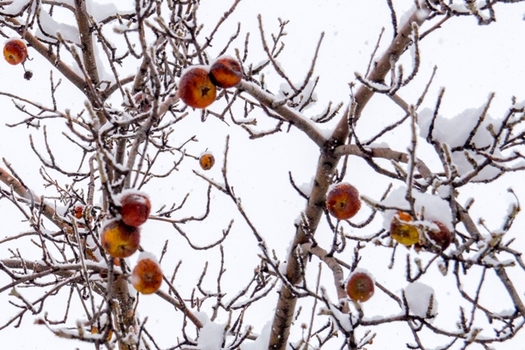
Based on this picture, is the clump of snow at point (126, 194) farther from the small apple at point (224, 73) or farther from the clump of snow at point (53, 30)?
the clump of snow at point (53, 30)

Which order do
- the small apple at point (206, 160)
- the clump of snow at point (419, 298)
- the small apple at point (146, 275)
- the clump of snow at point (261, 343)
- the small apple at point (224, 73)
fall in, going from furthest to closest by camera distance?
1. the small apple at point (206, 160)
2. the clump of snow at point (261, 343)
3. the small apple at point (224, 73)
4. the small apple at point (146, 275)
5. the clump of snow at point (419, 298)

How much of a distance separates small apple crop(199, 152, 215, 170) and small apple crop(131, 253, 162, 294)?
277 cm

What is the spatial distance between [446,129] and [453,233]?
20.2 inches

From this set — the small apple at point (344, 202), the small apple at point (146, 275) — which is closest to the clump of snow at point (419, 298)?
the small apple at point (344, 202)

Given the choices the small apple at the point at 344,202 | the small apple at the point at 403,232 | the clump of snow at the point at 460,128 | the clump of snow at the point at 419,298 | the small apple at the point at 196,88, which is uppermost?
the small apple at the point at 196,88

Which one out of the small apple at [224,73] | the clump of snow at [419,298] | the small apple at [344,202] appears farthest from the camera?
the small apple at [344,202]

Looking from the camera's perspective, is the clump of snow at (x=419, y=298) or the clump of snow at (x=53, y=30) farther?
the clump of snow at (x=53, y=30)

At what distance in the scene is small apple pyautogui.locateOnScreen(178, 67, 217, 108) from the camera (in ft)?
7.39

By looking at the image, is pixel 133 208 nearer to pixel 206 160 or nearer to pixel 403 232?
pixel 403 232

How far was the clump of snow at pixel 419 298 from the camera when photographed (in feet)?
6.77

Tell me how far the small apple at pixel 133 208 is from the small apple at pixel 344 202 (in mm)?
1048

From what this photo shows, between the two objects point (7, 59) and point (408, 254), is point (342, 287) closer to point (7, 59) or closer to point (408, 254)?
point (408, 254)

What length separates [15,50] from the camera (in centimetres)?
430

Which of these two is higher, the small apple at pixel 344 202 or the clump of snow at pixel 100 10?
the clump of snow at pixel 100 10
